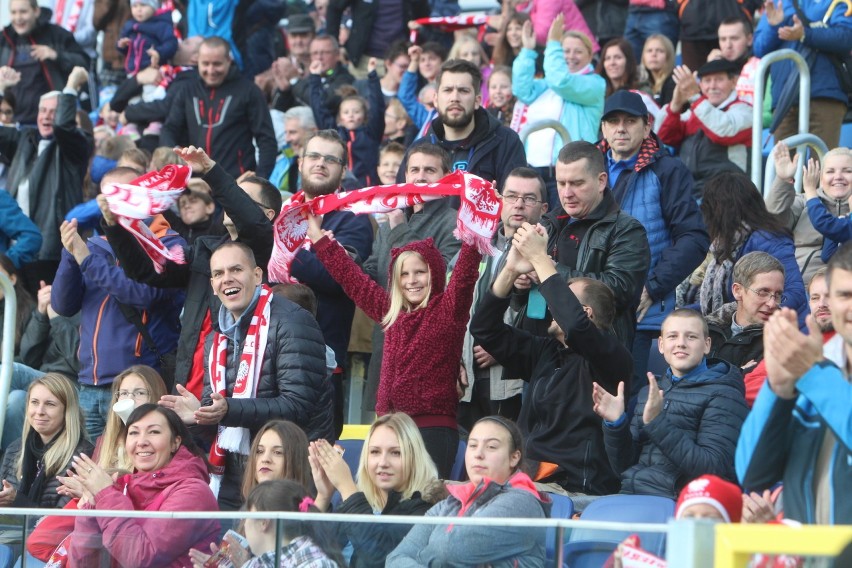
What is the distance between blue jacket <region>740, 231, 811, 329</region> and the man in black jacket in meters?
1.28

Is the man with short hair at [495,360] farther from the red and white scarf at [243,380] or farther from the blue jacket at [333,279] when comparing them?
the red and white scarf at [243,380]

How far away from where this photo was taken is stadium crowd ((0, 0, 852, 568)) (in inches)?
189

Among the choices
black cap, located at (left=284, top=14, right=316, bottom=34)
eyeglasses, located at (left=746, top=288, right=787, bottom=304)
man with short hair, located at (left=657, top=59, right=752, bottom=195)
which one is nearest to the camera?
eyeglasses, located at (left=746, top=288, right=787, bottom=304)

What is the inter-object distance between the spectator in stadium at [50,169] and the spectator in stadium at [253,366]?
4.24 m

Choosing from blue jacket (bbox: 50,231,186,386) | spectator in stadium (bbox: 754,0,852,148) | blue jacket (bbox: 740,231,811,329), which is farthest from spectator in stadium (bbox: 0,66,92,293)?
blue jacket (bbox: 740,231,811,329)

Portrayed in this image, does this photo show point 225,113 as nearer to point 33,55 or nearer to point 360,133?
point 360,133

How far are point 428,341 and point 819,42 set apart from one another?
175 inches

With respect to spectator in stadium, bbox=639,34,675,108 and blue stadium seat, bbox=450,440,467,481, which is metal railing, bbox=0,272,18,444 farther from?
spectator in stadium, bbox=639,34,675,108

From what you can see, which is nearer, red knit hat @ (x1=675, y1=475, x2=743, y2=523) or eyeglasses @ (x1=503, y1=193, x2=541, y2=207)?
red knit hat @ (x1=675, y1=475, x2=743, y2=523)

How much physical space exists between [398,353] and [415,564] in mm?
2556

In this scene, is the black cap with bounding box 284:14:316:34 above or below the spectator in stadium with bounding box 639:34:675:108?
above

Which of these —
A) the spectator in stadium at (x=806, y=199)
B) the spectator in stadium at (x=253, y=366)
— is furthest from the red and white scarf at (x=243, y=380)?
the spectator in stadium at (x=806, y=199)

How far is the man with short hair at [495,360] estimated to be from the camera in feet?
24.3

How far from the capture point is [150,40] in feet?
46.5
